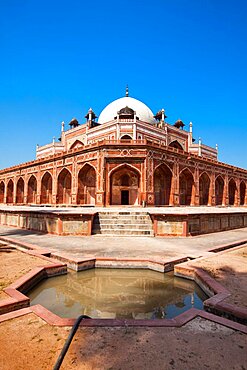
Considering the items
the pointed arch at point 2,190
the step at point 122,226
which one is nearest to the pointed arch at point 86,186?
the step at point 122,226

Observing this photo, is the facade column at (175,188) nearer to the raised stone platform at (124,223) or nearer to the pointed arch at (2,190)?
the raised stone platform at (124,223)

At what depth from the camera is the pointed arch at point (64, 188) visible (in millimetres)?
24650

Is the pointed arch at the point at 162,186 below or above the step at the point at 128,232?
above

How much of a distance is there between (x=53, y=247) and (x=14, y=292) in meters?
3.33

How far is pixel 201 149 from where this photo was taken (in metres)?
34.3

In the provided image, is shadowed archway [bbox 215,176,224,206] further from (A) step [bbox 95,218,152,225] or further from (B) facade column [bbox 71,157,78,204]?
(A) step [bbox 95,218,152,225]

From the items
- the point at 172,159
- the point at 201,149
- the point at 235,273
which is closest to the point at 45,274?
the point at 235,273

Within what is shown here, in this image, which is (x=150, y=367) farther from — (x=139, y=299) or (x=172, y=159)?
(x=172, y=159)

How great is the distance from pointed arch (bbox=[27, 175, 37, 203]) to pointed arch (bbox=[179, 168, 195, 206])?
17824mm

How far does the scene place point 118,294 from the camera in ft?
12.3

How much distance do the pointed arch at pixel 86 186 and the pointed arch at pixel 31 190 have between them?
9.68 m

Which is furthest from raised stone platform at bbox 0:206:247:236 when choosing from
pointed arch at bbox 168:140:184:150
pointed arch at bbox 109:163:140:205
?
pointed arch at bbox 168:140:184:150

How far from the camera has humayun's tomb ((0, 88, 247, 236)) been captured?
9.33 meters

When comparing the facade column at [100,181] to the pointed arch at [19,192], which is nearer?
the facade column at [100,181]
